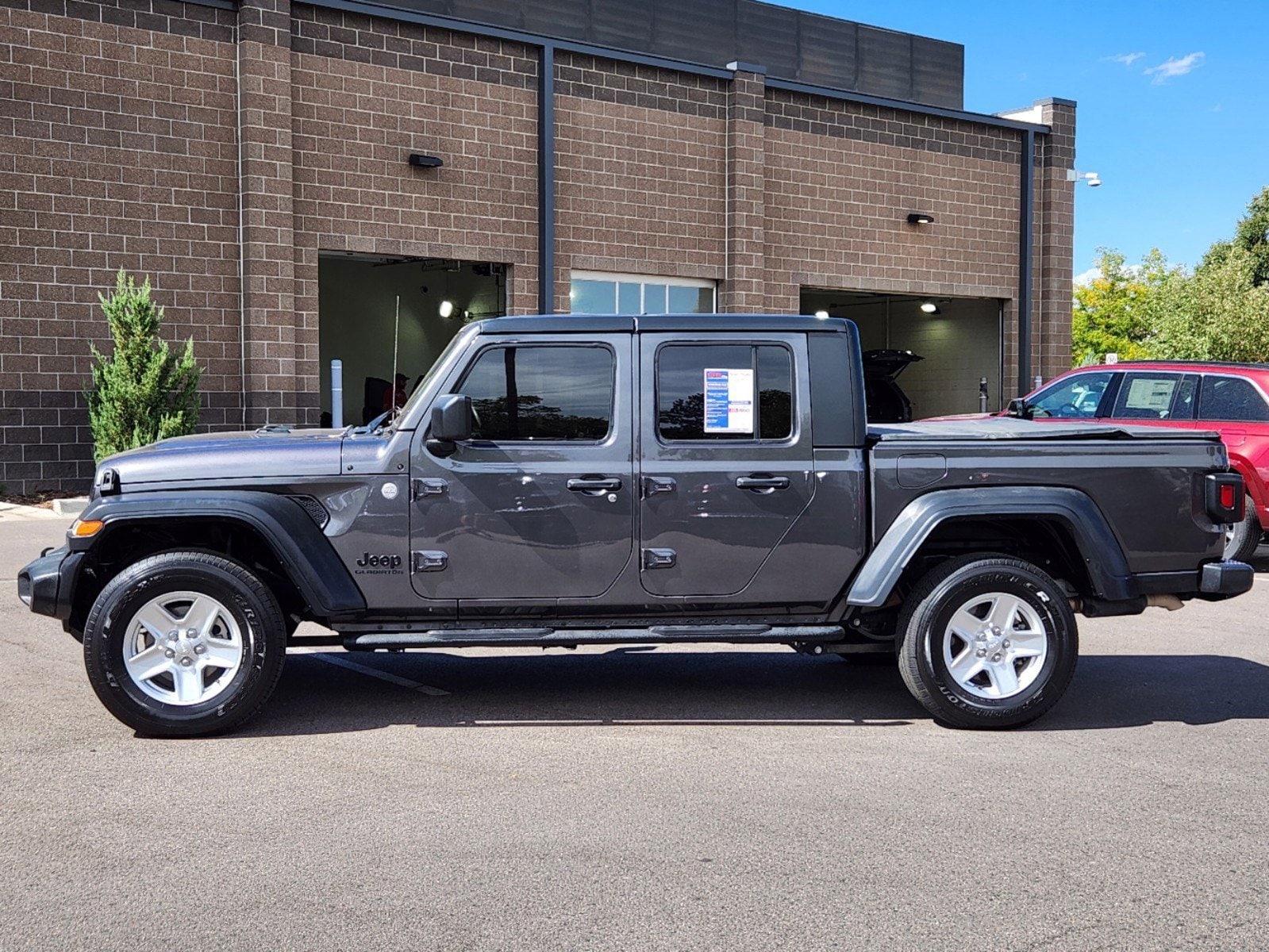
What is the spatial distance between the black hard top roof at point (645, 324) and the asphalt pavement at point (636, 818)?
6.38ft

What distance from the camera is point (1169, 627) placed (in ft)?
31.6

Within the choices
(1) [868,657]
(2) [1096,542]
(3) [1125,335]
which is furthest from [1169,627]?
(3) [1125,335]

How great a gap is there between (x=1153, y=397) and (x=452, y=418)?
28.3 ft

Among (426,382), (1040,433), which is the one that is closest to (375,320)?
(426,382)

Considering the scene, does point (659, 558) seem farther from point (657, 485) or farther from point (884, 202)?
point (884, 202)

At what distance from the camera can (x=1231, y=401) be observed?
1208 centimetres

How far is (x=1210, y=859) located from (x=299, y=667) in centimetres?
533

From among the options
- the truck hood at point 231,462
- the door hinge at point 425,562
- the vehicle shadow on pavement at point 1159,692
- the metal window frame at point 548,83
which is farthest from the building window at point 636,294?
the door hinge at point 425,562

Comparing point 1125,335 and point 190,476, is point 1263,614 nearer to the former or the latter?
point 190,476

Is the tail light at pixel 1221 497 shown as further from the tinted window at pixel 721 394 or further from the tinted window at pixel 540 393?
the tinted window at pixel 540 393

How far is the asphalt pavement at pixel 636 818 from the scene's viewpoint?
13.3 feet

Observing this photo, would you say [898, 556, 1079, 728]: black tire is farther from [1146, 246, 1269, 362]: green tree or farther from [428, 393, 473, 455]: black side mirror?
[1146, 246, 1269, 362]: green tree

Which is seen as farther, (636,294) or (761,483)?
(636,294)

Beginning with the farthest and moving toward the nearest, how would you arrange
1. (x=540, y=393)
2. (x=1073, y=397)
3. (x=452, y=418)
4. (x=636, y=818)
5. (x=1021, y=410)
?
(x=1073, y=397), (x=1021, y=410), (x=540, y=393), (x=452, y=418), (x=636, y=818)
